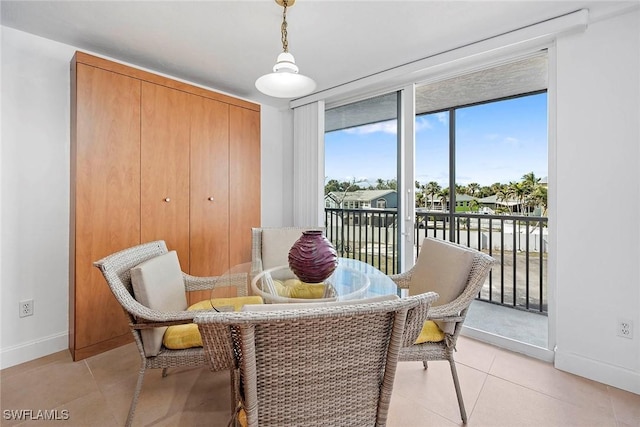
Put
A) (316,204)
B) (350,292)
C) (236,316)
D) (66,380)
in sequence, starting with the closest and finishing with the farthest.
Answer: (236,316), (350,292), (66,380), (316,204)

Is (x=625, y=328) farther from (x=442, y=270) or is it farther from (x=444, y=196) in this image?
(x=444, y=196)

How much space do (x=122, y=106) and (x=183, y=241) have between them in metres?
1.17

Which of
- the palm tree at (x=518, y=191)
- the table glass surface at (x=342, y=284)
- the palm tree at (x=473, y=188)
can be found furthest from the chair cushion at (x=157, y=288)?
the palm tree at (x=518, y=191)

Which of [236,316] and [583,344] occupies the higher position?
[236,316]

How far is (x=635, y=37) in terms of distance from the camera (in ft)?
5.96

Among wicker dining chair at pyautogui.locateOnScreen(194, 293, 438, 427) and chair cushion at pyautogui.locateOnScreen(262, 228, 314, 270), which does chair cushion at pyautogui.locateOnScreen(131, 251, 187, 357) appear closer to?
wicker dining chair at pyautogui.locateOnScreen(194, 293, 438, 427)

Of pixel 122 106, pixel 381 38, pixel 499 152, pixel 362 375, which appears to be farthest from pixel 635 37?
pixel 122 106

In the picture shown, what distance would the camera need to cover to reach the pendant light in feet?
5.37

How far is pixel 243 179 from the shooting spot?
3.20m

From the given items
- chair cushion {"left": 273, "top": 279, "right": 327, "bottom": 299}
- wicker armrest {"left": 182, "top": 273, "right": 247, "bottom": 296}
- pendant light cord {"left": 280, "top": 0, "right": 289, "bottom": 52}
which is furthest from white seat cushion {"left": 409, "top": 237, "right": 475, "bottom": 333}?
pendant light cord {"left": 280, "top": 0, "right": 289, "bottom": 52}

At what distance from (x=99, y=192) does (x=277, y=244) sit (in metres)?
1.39

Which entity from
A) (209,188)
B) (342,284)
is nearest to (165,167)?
(209,188)

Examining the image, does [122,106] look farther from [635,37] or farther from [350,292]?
[635,37]

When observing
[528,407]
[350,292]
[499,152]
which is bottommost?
[528,407]
